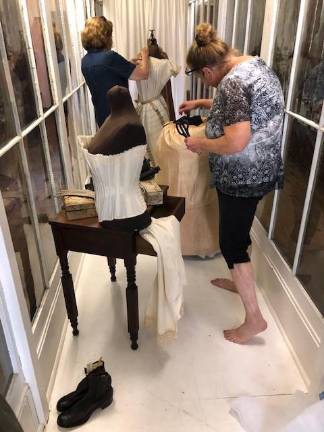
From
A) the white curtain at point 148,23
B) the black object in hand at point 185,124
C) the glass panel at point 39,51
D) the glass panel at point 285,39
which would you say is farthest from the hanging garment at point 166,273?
the white curtain at point 148,23

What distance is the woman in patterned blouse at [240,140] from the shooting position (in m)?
1.25

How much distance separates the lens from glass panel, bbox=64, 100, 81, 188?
204cm

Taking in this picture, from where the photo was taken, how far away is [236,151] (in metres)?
1.27

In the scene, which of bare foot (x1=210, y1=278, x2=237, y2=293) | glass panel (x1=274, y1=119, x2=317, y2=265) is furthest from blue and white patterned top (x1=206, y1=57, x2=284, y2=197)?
bare foot (x1=210, y1=278, x2=237, y2=293)

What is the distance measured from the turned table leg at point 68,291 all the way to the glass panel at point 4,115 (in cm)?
49

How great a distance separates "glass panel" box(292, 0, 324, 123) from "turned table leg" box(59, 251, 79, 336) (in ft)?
3.73

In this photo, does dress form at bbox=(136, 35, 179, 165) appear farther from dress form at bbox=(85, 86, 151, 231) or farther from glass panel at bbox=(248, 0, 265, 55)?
dress form at bbox=(85, 86, 151, 231)

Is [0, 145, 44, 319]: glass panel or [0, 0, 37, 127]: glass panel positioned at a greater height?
[0, 0, 37, 127]: glass panel

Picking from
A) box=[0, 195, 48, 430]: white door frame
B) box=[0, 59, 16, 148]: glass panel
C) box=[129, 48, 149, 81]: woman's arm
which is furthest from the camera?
box=[129, 48, 149, 81]: woman's arm

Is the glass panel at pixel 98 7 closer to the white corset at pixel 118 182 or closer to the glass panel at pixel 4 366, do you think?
the white corset at pixel 118 182

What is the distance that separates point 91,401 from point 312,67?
4.98 feet

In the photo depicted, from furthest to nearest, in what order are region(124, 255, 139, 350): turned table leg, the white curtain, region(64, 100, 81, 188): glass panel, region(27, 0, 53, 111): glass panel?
the white curtain < region(64, 100, 81, 188): glass panel < region(27, 0, 53, 111): glass panel < region(124, 255, 139, 350): turned table leg

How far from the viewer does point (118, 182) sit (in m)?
1.17

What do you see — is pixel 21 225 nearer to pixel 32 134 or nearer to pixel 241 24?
pixel 32 134
